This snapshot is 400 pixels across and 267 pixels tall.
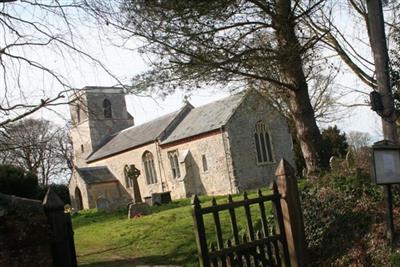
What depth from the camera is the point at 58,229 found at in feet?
16.6

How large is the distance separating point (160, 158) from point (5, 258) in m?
32.5

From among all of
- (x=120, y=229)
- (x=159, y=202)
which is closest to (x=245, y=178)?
(x=159, y=202)

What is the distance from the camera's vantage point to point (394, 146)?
687 centimetres

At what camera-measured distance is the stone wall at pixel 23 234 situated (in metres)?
4.83

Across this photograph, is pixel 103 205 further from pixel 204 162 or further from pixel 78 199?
pixel 78 199

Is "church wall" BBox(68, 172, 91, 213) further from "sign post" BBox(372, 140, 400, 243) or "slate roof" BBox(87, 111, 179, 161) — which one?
"sign post" BBox(372, 140, 400, 243)

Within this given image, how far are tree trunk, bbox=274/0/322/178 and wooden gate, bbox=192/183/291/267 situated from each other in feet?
12.8

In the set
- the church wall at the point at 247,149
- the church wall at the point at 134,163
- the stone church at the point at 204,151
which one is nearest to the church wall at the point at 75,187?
the stone church at the point at 204,151

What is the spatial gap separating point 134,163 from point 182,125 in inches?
267

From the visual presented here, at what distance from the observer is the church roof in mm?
32312

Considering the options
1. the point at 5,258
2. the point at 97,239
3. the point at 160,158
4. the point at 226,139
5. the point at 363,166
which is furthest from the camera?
the point at 160,158

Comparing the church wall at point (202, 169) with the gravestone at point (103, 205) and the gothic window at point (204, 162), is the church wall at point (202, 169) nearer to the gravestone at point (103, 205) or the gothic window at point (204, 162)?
the gothic window at point (204, 162)

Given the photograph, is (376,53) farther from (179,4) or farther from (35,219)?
(35,219)

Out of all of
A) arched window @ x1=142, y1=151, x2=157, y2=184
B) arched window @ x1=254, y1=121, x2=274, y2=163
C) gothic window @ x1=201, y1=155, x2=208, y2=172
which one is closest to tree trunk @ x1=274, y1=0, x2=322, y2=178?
arched window @ x1=254, y1=121, x2=274, y2=163
